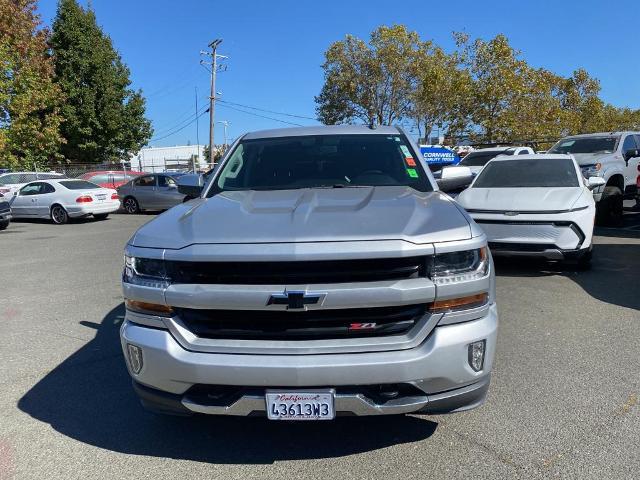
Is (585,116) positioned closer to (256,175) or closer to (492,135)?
(492,135)

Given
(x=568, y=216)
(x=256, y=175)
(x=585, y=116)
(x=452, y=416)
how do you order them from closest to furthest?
(x=452, y=416), (x=256, y=175), (x=568, y=216), (x=585, y=116)

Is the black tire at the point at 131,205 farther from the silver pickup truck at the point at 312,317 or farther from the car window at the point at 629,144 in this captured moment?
the silver pickup truck at the point at 312,317

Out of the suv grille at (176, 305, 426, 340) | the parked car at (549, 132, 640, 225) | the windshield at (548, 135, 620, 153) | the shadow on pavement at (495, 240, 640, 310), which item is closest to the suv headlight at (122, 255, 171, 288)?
the suv grille at (176, 305, 426, 340)

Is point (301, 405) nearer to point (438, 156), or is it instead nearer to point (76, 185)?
point (76, 185)

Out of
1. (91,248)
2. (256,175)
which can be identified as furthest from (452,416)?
(91,248)

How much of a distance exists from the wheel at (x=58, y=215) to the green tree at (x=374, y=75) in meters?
24.9

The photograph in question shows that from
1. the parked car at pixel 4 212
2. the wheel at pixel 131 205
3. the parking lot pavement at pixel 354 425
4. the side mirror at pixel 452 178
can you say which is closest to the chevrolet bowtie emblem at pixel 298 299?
the parking lot pavement at pixel 354 425

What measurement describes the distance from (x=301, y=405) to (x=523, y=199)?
5.86m

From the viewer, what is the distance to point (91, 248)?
11141 mm

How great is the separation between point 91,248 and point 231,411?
31.6 ft

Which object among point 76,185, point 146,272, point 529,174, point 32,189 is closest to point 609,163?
point 529,174

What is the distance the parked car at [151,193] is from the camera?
745 inches

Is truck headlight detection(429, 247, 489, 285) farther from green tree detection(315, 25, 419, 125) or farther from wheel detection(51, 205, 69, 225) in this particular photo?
green tree detection(315, 25, 419, 125)

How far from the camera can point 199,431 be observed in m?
3.25
